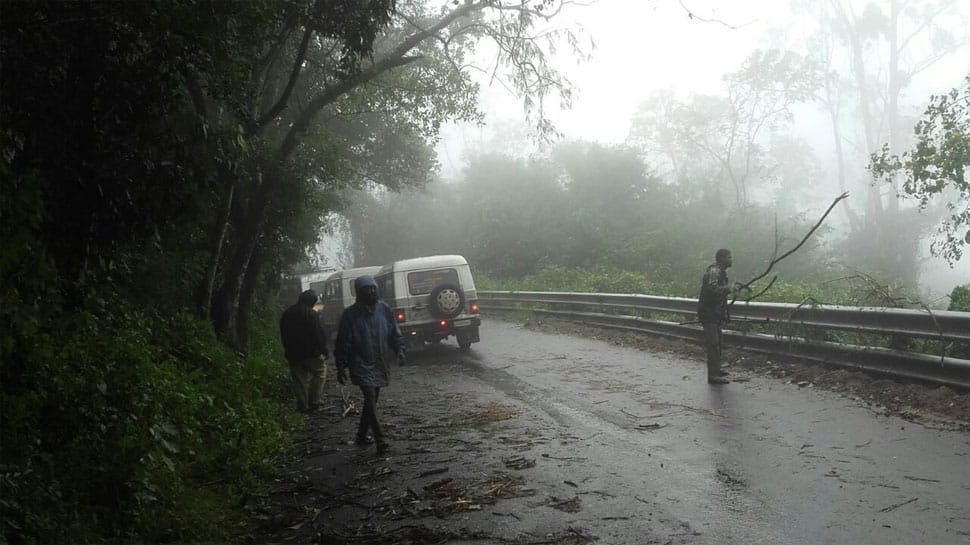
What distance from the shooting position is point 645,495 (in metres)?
→ 5.91

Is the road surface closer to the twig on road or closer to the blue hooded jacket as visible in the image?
the twig on road

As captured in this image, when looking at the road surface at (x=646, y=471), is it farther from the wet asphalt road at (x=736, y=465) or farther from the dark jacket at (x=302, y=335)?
the dark jacket at (x=302, y=335)

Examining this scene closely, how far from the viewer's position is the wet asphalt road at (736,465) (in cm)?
507

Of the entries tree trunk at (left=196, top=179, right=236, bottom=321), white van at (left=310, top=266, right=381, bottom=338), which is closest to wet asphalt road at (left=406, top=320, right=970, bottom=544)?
tree trunk at (left=196, top=179, right=236, bottom=321)

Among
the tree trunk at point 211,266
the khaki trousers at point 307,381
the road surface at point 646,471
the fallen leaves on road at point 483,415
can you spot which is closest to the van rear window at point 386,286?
the tree trunk at point 211,266

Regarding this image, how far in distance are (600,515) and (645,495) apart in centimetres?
54

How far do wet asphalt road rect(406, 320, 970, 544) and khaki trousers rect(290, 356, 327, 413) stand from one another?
8.00ft

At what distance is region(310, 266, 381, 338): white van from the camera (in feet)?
70.4

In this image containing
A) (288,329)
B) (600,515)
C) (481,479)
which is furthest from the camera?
(288,329)

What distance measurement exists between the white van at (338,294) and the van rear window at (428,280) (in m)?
3.63

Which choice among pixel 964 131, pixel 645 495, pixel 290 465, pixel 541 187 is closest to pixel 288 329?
pixel 290 465

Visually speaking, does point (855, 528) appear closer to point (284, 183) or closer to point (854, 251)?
point (284, 183)

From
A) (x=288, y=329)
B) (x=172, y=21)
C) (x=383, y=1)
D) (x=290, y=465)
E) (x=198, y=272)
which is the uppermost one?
(x=383, y=1)

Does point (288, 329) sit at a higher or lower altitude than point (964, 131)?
lower
